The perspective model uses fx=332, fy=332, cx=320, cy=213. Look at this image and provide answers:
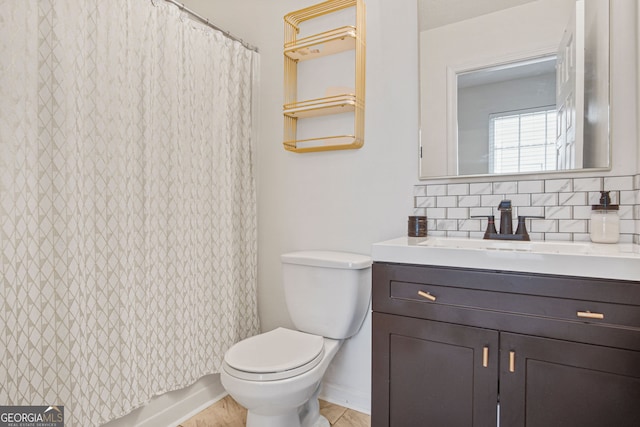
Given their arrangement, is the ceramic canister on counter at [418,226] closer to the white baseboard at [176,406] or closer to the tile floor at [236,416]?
the tile floor at [236,416]

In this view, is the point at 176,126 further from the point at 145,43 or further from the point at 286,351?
the point at 286,351

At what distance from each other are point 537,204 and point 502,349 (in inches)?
26.5

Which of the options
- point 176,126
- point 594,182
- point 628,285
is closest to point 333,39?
point 176,126

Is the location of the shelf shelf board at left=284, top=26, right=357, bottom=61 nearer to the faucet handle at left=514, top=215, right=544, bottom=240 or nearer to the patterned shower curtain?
the patterned shower curtain

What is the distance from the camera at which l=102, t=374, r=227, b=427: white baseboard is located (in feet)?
4.90

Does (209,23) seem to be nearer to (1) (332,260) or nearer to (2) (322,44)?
(2) (322,44)

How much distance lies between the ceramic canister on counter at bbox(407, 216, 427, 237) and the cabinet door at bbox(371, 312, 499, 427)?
453 mm

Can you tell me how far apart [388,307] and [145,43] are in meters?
1.53

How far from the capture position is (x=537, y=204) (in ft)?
4.60

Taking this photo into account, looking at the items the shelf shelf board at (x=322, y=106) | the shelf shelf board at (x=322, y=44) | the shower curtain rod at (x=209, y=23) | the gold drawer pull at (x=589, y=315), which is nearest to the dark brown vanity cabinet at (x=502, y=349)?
the gold drawer pull at (x=589, y=315)

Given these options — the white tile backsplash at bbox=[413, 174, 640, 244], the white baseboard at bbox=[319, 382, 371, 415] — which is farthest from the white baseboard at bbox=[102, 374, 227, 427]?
the white tile backsplash at bbox=[413, 174, 640, 244]

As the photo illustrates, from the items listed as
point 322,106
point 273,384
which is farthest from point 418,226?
point 273,384

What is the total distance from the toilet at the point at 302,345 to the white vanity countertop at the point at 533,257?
39cm

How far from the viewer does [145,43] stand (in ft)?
4.84
